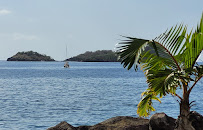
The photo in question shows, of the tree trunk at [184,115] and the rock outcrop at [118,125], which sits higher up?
the tree trunk at [184,115]

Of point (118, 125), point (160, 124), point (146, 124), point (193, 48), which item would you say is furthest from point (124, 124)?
point (193, 48)

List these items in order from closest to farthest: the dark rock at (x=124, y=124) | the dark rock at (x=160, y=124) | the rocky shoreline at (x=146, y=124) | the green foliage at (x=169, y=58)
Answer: the green foliage at (x=169, y=58), the rocky shoreline at (x=146, y=124), the dark rock at (x=160, y=124), the dark rock at (x=124, y=124)

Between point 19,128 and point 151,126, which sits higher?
point 151,126

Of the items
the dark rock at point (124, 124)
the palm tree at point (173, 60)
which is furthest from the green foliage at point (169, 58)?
the dark rock at point (124, 124)

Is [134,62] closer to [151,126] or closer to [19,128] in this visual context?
[151,126]

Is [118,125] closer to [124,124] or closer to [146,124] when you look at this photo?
[124,124]

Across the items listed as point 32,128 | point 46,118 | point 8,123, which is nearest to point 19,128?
point 32,128

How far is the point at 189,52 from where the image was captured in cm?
771

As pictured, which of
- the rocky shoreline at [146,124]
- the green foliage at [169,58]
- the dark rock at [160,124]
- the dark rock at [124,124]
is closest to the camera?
the green foliage at [169,58]

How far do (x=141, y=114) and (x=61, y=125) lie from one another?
2.34 meters

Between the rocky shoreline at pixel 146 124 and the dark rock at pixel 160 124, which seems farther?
the dark rock at pixel 160 124

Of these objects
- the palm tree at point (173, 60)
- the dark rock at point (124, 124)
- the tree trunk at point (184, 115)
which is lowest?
the dark rock at point (124, 124)

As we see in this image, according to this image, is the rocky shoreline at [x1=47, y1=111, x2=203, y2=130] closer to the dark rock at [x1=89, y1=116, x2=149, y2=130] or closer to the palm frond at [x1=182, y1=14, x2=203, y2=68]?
the dark rock at [x1=89, y1=116, x2=149, y2=130]

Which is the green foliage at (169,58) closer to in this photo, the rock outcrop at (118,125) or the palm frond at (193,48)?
the palm frond at (193,48)
